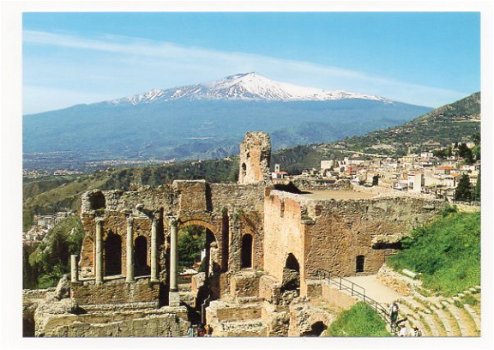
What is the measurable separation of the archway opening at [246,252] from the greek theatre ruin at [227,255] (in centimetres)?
5

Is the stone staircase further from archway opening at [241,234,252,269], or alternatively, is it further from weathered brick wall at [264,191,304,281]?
archway opening at [241,234,252,269]

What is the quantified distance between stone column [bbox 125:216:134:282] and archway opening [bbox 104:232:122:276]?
89.6 inches

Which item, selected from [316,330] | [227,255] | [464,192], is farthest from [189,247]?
[316,330]

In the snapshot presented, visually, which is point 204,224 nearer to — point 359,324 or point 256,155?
point 256,155

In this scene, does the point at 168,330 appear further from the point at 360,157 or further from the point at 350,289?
the point at 360,157

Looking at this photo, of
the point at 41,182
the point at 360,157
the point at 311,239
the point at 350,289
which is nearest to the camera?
the point at 350,289

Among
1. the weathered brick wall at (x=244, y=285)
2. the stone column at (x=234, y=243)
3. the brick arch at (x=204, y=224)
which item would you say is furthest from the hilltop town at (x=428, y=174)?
the weathered brick wall at (x=244, y=285)

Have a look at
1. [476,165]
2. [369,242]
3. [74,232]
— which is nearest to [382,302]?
[369,242]

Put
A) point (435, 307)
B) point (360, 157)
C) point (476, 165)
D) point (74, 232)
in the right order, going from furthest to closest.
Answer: point (360, 157), point (476, 165), point (74, 232), point (435, 307)

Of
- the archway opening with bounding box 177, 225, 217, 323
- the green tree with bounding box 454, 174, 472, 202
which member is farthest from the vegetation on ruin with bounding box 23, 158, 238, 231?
the archway opening with bounding box 177, 225, 217, 323

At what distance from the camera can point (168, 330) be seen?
2348 centimetres

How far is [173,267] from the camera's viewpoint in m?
27.1

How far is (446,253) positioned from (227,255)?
1008cm

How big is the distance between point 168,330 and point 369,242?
29.2 feet
